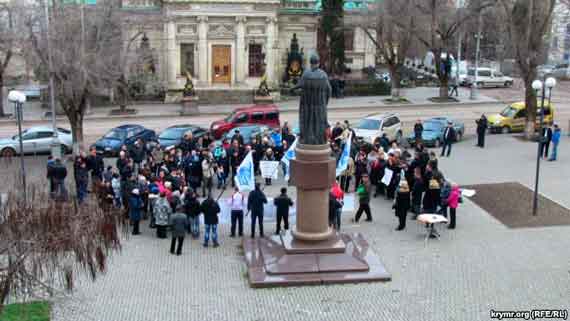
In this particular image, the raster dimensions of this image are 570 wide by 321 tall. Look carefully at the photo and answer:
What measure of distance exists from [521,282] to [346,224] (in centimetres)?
596

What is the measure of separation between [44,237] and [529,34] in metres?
26.4

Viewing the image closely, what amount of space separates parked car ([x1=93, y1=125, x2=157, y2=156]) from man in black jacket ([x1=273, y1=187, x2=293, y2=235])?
39.3 feet

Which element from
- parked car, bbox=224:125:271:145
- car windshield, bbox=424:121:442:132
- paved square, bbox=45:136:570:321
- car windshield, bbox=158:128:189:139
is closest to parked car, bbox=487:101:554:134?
car windshield, bbox=424:121:442:132

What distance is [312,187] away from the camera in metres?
17.2

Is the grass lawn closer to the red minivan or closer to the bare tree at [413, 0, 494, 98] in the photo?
the red minivan

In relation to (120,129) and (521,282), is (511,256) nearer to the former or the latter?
(521,282)

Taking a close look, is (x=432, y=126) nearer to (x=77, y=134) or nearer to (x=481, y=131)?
(x=481, y=131)

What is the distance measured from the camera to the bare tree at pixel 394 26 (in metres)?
48.8

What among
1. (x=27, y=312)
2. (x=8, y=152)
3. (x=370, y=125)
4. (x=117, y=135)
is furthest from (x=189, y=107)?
(x=27, y=312)

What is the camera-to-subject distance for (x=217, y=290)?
51.9 feet

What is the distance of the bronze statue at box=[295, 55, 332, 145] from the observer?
56.1 feet

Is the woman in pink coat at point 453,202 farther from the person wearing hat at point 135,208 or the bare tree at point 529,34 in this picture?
the bare tree at point 529,34

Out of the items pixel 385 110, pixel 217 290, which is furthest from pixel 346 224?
pixel 385 110

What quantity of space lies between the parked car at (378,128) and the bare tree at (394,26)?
56.3 feet
